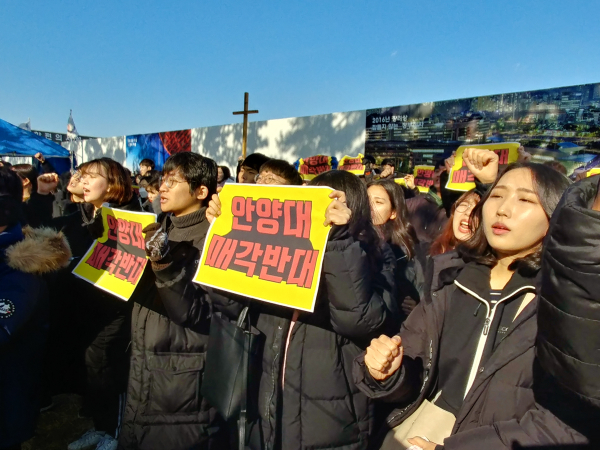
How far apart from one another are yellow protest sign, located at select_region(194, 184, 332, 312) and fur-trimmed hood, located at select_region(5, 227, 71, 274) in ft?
2.41

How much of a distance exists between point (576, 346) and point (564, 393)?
0.24m

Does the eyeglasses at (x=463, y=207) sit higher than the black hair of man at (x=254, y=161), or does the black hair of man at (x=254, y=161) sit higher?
the black hair of man at (x=254, y=161)

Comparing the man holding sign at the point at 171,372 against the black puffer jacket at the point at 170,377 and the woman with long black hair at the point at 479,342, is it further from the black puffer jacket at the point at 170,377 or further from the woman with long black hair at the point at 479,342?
the woman with long black hair at the point at 479,342

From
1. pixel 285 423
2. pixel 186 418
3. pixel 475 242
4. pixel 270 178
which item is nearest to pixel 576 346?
pixel 475 242

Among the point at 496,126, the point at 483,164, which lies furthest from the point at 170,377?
the point at 496,126

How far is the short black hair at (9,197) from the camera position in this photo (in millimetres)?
2105

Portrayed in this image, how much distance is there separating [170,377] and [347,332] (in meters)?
1.00

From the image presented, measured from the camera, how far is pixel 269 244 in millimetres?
2008

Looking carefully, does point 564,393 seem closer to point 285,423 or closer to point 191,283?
point 285,423

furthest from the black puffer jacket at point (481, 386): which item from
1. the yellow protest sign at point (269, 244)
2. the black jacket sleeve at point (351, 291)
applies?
the yellow protest sign at point (269, 244)

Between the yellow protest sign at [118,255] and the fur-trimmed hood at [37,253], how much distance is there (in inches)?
10.3

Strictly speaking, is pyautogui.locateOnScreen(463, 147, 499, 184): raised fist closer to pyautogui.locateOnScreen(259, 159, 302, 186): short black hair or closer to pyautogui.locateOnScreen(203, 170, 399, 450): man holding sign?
pyautogui.locateOnScreen(203, 170, 399, 450): man holding sign

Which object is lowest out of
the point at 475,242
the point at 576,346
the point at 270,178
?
the point at 576,346

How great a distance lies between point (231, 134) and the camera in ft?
51.5
